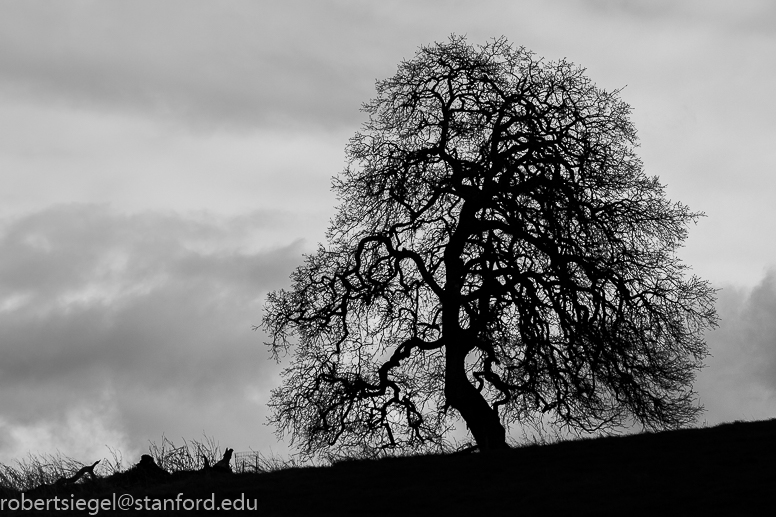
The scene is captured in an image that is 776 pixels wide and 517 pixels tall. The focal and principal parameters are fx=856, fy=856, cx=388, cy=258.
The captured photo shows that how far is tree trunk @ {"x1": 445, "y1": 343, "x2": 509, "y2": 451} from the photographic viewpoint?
68.8 ft

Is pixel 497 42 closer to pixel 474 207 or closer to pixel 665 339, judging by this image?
pixel 474 207

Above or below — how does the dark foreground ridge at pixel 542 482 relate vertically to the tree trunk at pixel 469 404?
below

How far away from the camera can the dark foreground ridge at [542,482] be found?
12.0 m

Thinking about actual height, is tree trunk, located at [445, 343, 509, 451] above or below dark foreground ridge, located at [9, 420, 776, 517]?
above

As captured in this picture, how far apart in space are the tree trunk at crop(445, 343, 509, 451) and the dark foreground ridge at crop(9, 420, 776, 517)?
395 cm

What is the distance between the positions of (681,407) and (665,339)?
72.1 inches

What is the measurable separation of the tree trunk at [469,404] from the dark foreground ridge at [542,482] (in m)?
3.95

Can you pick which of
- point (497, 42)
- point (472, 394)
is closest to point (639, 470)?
point (472, 394)

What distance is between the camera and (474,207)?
Answer: 21547 mm

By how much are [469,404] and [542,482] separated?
7.50m

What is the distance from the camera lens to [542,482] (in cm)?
1361

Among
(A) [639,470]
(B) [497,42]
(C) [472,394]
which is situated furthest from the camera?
(B) [497,42]

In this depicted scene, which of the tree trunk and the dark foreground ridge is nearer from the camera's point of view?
the dark foreground ridge

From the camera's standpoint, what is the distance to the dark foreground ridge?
12.0 m
